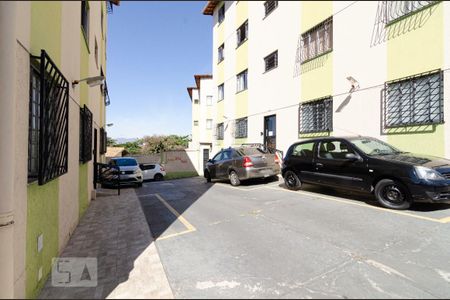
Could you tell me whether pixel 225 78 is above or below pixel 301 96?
above

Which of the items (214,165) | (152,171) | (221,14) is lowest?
(152,171)

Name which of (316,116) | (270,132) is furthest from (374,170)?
(270,132)

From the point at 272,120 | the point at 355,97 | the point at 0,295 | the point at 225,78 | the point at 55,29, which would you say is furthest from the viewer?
the point at 225,78

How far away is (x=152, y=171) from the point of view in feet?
66.4

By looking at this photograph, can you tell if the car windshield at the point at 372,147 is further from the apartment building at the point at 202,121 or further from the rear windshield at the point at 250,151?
the apartment building at the point at 202,121

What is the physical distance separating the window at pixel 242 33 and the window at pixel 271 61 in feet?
10.2

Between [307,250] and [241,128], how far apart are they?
44.1 ft

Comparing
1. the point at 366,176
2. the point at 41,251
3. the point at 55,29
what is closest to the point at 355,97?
the point at 366,176

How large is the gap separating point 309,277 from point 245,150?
7699 mm

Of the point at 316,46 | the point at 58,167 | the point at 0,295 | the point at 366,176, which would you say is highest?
the point at 316,46

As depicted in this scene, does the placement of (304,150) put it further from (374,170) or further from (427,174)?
(427,174)

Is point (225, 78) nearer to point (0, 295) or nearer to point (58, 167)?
point (58, 167)

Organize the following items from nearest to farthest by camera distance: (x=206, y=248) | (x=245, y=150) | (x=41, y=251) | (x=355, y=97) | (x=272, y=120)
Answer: (x=41, y=251)
(x=206, y=248)
(x=355, y=97)
(x=245, y=150)
(x=272, y=120)

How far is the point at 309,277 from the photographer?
3174 mm
